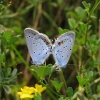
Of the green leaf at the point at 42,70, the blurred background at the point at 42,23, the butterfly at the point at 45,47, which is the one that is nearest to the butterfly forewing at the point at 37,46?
the butterfly at the point at 45,47

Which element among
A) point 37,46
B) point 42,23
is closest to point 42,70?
point 37,46

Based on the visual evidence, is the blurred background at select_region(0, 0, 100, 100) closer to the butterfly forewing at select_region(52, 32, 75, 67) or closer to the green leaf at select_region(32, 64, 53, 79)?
the butterfly forewing at select_region(52, 32, 75, 67)

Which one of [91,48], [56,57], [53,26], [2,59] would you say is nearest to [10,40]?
[2,59]

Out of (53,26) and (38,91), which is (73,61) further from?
(38,91)

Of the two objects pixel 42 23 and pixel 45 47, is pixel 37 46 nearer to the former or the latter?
pixel 45 47

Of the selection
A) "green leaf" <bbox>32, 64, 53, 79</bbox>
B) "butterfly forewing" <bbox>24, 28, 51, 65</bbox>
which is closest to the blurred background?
"butterfly forewing" <bbox>24, 28, 51, 65</bbox>

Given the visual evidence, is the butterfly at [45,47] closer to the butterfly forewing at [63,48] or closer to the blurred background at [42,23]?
the butterfly forewing at [63,48]

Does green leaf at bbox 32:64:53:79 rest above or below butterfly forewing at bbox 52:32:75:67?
below
